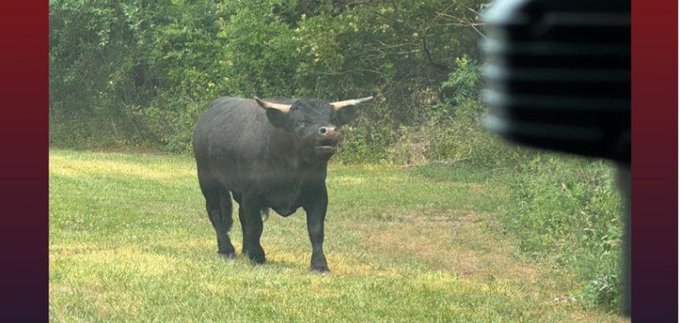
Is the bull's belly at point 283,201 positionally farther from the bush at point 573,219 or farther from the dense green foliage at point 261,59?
the bush at point 573,219

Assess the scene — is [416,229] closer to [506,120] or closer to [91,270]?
[91,270]

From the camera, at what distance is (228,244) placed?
335cm

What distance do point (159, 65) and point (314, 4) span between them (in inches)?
19.9

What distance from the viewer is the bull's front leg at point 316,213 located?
10.7 feet

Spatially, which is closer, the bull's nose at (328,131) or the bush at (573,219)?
the bush at (573,219)

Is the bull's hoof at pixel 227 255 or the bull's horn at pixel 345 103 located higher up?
the bull's horn at pixel 345 103

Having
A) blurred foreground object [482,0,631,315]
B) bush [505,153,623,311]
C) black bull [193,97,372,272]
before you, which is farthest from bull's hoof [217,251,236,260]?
blurred foreground object [482,0,631,315]

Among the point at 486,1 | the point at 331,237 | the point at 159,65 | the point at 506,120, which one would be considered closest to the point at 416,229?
the point at 331,237

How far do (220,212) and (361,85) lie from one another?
0.69 m

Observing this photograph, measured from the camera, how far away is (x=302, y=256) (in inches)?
126

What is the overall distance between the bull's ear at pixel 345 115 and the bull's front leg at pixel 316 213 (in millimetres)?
224

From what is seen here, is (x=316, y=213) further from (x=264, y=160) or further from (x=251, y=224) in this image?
(x=264, y=160)

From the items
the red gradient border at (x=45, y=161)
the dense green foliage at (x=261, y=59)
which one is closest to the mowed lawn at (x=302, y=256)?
the dense green foliage at (x=261, y=59)

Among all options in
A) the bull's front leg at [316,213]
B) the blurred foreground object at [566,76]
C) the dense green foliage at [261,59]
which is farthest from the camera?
the bull's front leg at [316,213]
